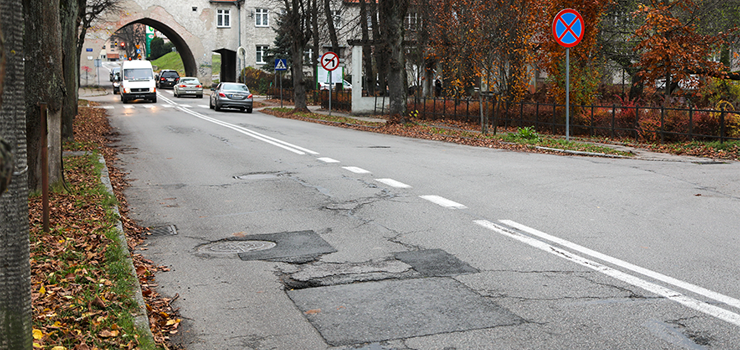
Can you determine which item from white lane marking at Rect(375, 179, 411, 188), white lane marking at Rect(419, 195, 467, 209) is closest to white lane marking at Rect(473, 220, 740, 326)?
white lane marking at Rect(419, 195, 467, 209)

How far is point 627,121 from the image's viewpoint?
2028 centimetres

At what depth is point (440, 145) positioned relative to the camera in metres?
18.9

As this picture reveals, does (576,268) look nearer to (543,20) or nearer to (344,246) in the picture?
(344,246)

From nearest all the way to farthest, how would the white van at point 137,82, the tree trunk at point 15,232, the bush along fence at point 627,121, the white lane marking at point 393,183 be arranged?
the tree trunk at point 15,232
the white lane marking at point 393,183
the bush along fence at point 627,121
the white van at point 137,82

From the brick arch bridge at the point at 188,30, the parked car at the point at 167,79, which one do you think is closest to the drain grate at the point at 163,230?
the brick arch bridge at the point at 188,30

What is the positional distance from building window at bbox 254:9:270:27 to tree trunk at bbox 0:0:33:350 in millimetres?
72386

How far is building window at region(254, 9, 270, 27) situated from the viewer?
7350cm

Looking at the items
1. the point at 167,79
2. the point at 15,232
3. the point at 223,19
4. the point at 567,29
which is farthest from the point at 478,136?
the point at 167,79

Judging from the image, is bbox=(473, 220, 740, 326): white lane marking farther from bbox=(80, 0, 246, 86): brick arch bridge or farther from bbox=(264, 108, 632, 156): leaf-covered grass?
bbox=(80, 0, 246, 86): brick arch bridge

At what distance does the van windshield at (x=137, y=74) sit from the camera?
48562 mm

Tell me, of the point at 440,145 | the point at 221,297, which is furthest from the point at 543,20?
the point at 221,297

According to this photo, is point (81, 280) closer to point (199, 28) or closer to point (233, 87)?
point (233, 87)

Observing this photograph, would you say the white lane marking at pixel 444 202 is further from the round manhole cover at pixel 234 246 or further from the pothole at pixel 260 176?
the pothole at pixel 260 176

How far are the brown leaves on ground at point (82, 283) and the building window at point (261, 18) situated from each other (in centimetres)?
6633
